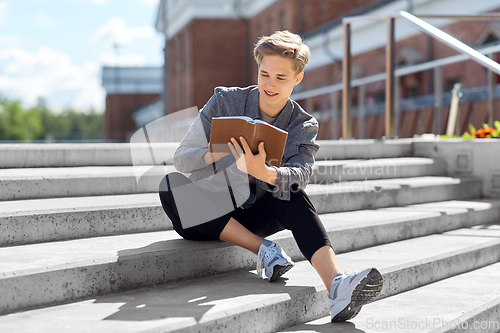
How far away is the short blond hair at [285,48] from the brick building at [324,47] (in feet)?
4.42

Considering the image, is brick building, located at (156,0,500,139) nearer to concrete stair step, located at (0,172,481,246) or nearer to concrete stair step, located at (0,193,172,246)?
concrete stair step, located at (0,172,481,246)

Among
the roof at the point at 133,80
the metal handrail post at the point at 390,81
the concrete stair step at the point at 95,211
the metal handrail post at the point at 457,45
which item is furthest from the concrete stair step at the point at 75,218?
the roof at the point at 133,80

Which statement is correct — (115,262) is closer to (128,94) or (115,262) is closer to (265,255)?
(265,255)

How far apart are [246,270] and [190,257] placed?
13.2 inches

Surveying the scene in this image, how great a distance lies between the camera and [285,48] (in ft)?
7.16

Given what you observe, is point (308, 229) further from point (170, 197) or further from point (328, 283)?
point (170, 197)

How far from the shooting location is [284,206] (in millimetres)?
2232

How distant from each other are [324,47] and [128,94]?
25.1 m

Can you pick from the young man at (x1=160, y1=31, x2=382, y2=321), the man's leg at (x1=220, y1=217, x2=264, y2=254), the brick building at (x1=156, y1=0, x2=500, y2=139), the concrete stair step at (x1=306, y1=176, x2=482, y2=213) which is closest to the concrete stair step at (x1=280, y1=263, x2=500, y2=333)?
the young man at (x1=160, y1=31, x2=382, y2=321)

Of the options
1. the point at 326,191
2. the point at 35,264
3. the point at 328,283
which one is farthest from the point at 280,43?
the point at 326,191

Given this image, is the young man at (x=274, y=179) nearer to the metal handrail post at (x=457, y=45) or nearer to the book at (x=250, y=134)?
the book at (x=250, y=134)

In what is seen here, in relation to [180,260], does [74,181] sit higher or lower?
higher

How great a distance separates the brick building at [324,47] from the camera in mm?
10805

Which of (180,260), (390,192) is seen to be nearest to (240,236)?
(180,260)
